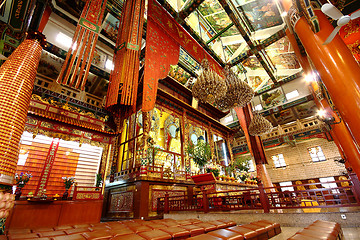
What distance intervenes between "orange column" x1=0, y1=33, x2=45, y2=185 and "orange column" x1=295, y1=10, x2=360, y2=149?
12.4ft

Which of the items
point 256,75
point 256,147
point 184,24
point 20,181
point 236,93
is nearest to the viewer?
point 20,181

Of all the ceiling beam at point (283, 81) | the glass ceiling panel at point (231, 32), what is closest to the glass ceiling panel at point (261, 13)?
the glass ceiling panel at point (231, 32)

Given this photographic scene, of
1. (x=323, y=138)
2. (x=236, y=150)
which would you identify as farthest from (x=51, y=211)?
(x=323, y=138)

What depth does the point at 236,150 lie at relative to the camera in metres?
14.2

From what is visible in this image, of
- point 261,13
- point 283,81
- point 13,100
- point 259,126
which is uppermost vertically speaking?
point 261,13

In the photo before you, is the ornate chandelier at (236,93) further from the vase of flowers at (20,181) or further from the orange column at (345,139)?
the vase of flowers at (20,181)

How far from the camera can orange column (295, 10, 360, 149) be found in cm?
172

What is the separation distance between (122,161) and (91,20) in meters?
5.15

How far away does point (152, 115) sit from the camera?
6.61m

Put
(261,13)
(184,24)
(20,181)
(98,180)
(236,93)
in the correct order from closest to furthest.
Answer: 1. (20,181)
2. (98,180)
3. (236,93)
4. (184,24)
5. (261,13)

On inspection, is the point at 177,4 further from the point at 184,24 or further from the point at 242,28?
the point at 242,28

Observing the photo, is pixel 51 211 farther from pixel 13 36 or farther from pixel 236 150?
pixel 236 150

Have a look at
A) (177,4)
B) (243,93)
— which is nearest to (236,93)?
(243,93)

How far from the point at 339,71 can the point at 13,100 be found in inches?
158
